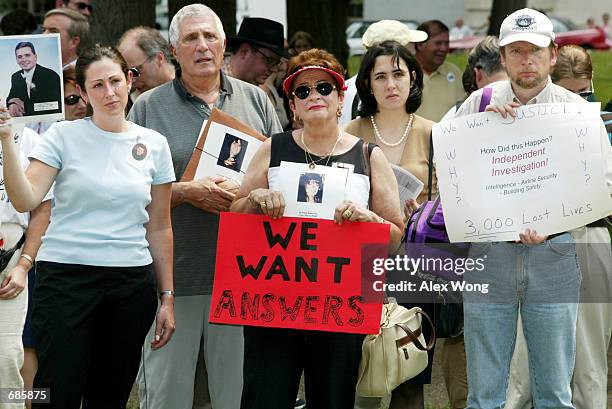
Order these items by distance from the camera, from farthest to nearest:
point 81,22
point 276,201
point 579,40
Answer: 1. point 579,40
2. point 81,22
3. point 276,201

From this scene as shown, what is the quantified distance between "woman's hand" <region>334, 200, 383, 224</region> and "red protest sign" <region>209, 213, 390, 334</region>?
0.13 feet

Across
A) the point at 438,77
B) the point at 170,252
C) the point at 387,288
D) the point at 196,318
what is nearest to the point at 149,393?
the point at 196,318

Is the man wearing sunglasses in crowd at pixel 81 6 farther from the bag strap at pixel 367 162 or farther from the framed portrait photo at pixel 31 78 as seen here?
the bag strap at pixel 367 162

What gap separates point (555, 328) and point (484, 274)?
0.39 metres

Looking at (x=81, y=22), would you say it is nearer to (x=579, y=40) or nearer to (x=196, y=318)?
(x=196, y=318)

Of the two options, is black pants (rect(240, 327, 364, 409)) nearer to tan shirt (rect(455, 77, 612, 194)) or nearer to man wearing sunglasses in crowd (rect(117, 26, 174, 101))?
tan shirt (rect(455, 77, 612, 194))

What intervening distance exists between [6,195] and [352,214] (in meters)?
1.82

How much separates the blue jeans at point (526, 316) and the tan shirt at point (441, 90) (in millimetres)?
4490

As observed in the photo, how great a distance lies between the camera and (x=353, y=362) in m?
5.04

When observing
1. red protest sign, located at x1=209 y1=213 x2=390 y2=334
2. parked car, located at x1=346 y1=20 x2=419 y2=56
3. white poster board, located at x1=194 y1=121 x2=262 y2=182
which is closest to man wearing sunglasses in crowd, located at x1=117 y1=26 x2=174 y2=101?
white poster board, located at x1=194 y1=121 x2=262 y2=182

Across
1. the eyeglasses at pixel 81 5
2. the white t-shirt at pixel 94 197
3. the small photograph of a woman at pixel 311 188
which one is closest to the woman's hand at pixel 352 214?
the small photograph of a woman at pixel 311 188

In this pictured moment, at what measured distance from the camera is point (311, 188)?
5.00 meters

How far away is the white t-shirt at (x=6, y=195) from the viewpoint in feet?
18.4

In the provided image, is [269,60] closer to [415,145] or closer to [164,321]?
[415,145]
